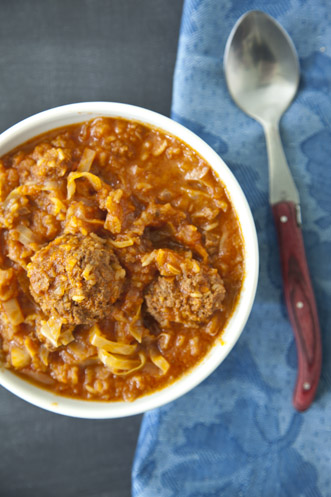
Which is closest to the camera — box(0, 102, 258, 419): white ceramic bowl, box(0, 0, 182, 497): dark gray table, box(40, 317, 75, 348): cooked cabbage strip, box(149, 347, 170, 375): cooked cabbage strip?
box(40, 317, 75, 348): cooked cabbage strip

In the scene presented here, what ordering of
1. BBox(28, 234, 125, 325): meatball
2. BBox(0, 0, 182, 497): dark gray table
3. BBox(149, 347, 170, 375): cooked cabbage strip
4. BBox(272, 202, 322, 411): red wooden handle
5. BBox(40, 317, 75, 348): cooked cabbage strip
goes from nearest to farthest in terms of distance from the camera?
1. BBox(28, 234, 125, 325): meatball
2. BBox(40, 317, 75, 348): cooked cabbage strip
3. BBox(149, 347, 170, 375): cooked cabbage strip
4. BBox(272, 202, 322, 411): red wooden handle
5. BBox(0, 0, 182, 497): dark gray table

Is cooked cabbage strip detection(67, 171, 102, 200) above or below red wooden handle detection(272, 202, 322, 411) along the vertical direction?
above

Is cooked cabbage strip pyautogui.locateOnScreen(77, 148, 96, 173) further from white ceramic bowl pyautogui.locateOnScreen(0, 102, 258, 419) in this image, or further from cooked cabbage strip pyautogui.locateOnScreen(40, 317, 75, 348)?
cooked cabbage strip pyautogui.locateOnScreen(40, 317, 75, 348)

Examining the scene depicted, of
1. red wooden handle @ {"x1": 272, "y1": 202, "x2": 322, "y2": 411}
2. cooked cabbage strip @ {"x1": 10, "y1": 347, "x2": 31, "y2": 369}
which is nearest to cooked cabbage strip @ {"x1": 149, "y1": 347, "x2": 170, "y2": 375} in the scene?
cooked cabbage strip @ {"x1": 10, "y1": 347, "x2": 31, "y2": 369}

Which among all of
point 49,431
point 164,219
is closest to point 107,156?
point 164,219

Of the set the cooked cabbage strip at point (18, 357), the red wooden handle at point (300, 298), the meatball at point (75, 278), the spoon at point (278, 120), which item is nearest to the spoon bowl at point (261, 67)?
the spoon at point (278, 120)

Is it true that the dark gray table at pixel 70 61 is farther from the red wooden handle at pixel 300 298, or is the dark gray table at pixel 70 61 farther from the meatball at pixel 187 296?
the meatball at pixel 187 296
